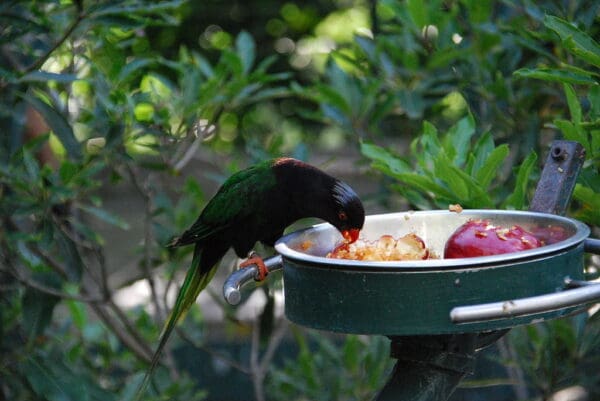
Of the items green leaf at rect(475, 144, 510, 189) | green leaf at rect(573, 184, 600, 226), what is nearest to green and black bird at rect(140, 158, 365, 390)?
green leaf at rect(475, 144, 510, 189)

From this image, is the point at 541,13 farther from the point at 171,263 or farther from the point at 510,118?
the point at 171,263

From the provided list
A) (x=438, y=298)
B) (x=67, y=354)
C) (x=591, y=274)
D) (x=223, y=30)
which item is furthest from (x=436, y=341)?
(x=223, y=30)

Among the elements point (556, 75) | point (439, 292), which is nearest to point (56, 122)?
point (556, 75)

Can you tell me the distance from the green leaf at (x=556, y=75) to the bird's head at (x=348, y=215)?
43 centimetres

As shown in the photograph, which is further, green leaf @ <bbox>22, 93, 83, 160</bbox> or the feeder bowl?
green leaf @ <bbox>22, 93, 83, 160</bbox>

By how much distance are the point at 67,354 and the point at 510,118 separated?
173cm

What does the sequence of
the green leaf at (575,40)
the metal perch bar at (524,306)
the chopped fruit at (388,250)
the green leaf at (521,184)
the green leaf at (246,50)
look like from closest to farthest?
the metal perch bar at (524,306)
the chopped fruit at (388,250)
the green leaf at (575,40)
the green leaf at (521,184)
the green leaf at (246,50)

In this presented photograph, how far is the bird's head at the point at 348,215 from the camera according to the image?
76.0 inches

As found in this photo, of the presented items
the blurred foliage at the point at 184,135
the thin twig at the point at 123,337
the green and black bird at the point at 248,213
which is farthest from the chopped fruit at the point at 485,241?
the thin twig at the point at 123,337

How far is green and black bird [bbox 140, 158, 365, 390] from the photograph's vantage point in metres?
2.54

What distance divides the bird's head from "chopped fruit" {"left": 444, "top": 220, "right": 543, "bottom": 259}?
0.28 metres

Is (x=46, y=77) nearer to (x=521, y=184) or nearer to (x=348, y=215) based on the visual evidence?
(x=348, y=215)

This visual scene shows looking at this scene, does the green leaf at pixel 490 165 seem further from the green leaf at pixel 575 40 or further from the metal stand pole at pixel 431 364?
the metal stand pole at pixel 431 364

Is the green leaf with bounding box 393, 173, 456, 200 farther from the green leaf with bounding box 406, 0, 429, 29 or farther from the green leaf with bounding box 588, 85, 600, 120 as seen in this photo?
the green leaf with bounding box 406, 0, 429, 29
